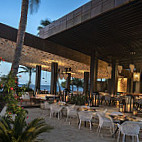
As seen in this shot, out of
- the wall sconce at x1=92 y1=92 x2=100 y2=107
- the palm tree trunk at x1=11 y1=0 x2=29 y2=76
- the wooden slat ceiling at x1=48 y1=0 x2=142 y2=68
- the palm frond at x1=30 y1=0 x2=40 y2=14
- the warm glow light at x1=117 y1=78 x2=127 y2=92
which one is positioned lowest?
the wall sconce at x1=92 y1=92 x2=100 y2=107

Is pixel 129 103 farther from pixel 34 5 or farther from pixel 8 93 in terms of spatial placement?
pixel 34 5

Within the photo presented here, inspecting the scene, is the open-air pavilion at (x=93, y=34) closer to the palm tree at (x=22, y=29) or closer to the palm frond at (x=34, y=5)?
the palm frond at (x=34, y=5)

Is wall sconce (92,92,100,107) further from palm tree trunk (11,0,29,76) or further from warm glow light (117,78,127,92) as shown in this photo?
warm glow light (117,78,127,92)

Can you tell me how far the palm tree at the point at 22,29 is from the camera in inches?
210

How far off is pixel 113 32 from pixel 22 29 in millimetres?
4807

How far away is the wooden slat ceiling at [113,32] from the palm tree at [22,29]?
262 centimetres

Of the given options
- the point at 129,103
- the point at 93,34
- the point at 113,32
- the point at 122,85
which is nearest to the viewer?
the point at 129,103

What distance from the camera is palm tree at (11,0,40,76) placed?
5.35 m

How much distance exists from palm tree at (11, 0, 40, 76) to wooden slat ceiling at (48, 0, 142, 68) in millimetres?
2622

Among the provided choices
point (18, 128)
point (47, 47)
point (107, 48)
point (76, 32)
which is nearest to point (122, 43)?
point (107, 48)

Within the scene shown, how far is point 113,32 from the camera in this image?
833 centimetres

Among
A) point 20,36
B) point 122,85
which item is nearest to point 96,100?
point 20,36

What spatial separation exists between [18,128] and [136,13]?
5.81 metres

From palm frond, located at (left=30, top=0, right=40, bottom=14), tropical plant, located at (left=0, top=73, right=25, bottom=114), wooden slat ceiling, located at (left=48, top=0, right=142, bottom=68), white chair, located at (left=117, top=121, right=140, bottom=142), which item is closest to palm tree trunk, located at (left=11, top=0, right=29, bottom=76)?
palm frond, located at (left=30, top=0, right=40, bottom=14)
